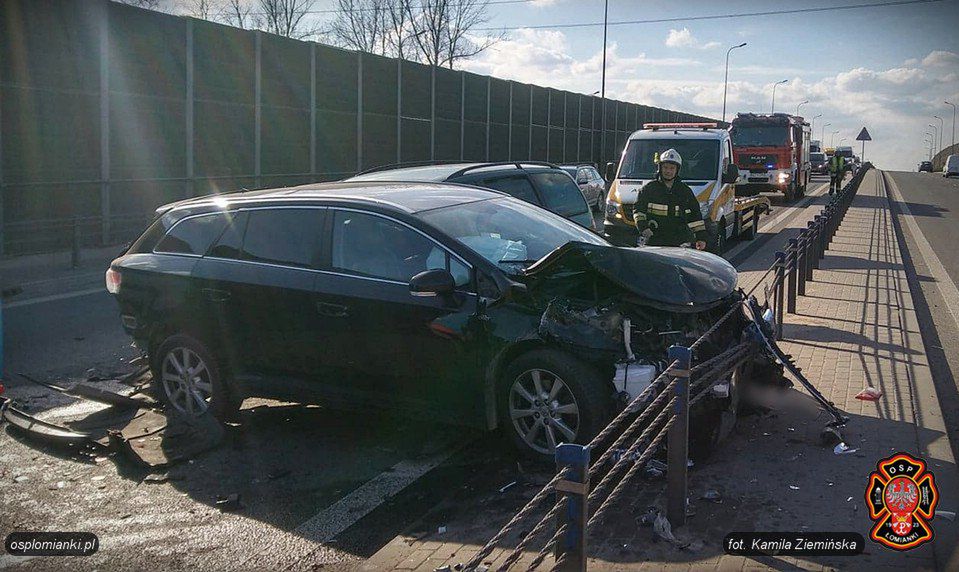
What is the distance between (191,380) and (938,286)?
475 inches

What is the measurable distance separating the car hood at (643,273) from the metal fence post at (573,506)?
8.09 feet

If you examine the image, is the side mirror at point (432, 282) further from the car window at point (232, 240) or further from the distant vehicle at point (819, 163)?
the distant vehicle at point (819, 163)

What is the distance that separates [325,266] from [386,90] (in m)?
23.8

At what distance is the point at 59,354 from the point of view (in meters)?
9.09

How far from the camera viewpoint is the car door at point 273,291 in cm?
635

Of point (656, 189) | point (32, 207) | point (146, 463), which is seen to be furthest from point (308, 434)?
point (32, 207)

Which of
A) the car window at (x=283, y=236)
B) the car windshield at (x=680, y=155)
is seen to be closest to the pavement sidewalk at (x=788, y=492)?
the car window at (x=283, y=236)

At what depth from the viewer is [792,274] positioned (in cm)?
1038

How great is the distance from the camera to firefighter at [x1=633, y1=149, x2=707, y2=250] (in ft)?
31.2

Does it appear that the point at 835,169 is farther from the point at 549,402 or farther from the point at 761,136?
the point at 549,402

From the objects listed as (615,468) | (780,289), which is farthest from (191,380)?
(780,289)

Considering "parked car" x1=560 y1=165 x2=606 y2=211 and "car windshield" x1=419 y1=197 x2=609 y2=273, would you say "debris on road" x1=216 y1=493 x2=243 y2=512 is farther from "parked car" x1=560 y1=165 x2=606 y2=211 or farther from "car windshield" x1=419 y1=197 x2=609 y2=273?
"parked car" x1=560 y1=165 x2=606 y2=211

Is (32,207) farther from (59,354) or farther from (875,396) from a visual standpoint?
(875,396)

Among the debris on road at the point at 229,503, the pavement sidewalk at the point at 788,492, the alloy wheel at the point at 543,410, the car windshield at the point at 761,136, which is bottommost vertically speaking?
the debris on road at the point at 229,503
